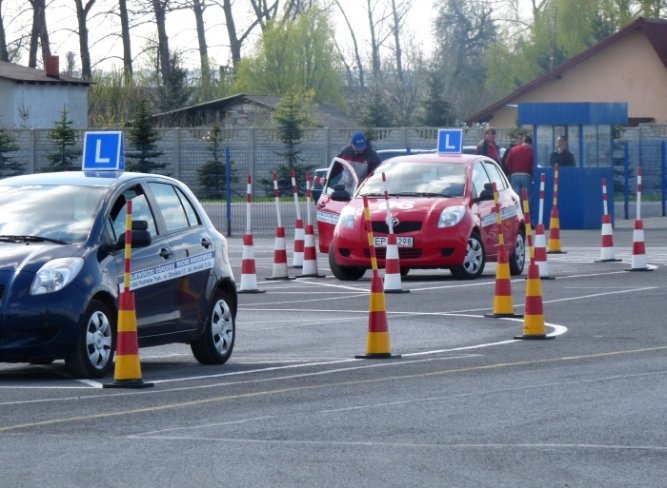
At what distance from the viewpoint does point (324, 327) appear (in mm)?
16422

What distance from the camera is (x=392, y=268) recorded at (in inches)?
780

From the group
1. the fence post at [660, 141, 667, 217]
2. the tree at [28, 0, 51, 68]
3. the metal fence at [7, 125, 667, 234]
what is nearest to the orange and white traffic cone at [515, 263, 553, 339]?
the fence post at [660, 141, 667, 217]

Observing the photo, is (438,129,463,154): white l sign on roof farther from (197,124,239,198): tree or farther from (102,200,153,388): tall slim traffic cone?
(102,200,153,388): tall slim traffic cone

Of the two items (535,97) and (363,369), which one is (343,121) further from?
(363,369)

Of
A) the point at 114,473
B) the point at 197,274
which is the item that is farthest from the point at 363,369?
the point at 114,473

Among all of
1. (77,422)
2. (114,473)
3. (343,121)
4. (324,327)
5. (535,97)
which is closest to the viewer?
(114,473)

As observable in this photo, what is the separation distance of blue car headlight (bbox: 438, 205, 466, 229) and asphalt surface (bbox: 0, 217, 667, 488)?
14.2 ft

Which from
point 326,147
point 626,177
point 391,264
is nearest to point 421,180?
point 391,264

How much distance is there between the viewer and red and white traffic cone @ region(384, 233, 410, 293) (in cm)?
1950

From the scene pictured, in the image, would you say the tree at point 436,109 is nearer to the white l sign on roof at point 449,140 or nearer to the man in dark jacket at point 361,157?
the white l sign on roof at point 449,140

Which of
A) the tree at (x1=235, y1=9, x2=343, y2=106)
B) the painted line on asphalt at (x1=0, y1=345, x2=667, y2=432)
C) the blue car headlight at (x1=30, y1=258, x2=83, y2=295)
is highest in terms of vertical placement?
the tree at (x1=235, y1=9, x2=343, y2=106)

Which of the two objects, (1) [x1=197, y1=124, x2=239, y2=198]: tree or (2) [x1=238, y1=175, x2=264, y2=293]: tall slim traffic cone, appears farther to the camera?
(1) [x1=197, y1=124, x2=239, y2=198]: tree

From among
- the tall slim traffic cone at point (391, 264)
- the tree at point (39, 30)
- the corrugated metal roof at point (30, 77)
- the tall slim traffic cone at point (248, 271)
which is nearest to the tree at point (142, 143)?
the corrugated metal roof at point (30, 77)

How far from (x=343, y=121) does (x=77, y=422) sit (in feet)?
229
